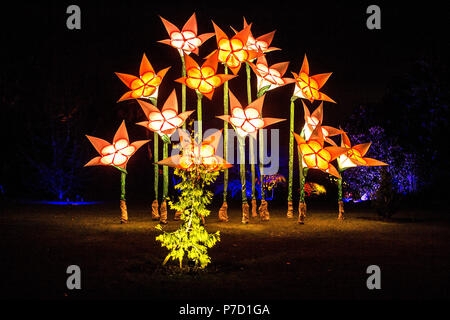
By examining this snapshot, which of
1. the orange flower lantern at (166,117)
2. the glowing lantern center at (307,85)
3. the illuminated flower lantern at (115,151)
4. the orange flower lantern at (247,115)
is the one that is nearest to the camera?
the orange flower lantern at (166,117)

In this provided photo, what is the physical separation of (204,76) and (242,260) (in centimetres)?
758

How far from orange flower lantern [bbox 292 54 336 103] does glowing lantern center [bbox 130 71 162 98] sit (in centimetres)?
519

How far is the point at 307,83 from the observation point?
16391 millimetres

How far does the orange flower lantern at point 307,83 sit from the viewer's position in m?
16.4

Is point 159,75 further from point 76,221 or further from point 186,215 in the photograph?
point 186,215

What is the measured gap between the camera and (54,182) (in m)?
25.6

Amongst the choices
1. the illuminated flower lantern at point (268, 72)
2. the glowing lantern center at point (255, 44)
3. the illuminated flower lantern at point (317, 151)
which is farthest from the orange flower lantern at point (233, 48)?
the illuminated flower lantern at point (317, 151)

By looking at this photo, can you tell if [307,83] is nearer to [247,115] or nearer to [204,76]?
[247,115]

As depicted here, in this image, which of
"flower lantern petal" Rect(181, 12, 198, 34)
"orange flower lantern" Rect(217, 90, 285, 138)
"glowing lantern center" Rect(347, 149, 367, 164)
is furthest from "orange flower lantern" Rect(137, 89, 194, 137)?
"glowing lantern center" Rect(347, 149, 367, 164)

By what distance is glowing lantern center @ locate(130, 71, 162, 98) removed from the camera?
15.8m

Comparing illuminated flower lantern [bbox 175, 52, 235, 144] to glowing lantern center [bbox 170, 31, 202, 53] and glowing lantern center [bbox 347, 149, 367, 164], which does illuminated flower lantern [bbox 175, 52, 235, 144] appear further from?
glowing lantern center [bbox 347, 149, 367, 164]

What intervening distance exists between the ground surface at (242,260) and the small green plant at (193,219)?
0.43 m

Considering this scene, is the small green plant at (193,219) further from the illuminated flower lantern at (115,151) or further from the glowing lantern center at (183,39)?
the glowing lantern center at (183,39)

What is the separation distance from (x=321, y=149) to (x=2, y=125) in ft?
64.5
